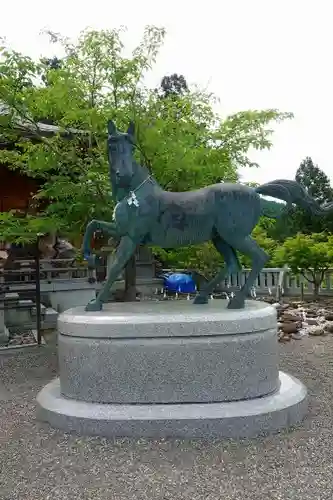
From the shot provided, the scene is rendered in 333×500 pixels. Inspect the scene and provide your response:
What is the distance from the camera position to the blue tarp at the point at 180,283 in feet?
39.8

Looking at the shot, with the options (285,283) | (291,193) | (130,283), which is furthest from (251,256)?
(285,283)

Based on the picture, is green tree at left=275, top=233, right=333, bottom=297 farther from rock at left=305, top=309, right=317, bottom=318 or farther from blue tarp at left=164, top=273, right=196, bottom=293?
blue tarp at left=164, top=273, right=196, bottom=293

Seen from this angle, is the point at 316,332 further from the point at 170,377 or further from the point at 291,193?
the point at 170,377

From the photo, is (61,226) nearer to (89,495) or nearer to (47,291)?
(47,291)

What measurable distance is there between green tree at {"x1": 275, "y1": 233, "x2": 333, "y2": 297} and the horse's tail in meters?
8.26

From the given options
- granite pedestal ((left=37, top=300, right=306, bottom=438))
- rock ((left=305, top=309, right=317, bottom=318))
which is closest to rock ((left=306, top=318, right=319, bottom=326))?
rock ((left=305, top=309, right=317, bottom=318))

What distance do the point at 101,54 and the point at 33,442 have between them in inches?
184

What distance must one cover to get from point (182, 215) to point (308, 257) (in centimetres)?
931

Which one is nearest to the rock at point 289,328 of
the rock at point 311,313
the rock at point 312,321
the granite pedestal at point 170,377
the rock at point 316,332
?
→ the rock at point 316,332

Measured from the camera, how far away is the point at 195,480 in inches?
123

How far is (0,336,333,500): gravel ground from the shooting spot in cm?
299

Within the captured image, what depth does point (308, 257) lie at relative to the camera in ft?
42.9

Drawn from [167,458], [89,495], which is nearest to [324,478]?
[167,458]

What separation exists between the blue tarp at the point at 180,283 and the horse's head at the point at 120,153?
25.9 feet
